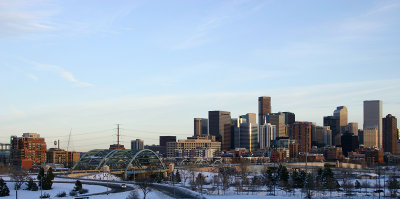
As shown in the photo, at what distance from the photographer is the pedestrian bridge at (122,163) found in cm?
15812

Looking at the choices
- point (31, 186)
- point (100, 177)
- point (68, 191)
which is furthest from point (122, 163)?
point (68, 191)

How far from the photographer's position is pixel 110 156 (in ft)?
541

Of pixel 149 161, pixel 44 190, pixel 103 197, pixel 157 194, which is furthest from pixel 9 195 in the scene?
pixel 149 161

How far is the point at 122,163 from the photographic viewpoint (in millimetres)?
170375

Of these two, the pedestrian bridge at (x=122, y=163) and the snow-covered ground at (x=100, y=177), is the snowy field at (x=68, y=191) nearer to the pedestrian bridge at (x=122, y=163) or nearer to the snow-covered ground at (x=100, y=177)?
the snow-covered ground at (x=100, y=177)

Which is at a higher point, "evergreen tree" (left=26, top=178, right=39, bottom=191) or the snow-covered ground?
"evergreen tree" (left=26, top=178, right=39, bottom=191)

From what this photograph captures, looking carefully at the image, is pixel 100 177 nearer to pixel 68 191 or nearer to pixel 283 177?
pixel 68 191

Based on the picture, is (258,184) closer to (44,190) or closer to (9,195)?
(44,190)

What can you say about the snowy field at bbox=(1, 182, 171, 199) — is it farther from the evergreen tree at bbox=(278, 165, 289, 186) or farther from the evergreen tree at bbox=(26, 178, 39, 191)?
the evergreen tree at bbox=(278, 165, 289, 186)

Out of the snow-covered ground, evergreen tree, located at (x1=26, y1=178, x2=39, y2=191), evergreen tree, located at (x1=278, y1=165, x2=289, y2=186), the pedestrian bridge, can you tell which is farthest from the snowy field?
the pedestrian bridge

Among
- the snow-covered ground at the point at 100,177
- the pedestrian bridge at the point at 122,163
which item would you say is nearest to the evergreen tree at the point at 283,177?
the snow-covered ground at the point at 100,177

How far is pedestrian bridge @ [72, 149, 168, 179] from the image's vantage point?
158125mm

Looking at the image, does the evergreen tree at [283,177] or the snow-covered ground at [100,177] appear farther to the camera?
the snow-covered ground at [100,177]

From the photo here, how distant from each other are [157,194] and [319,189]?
135ft
